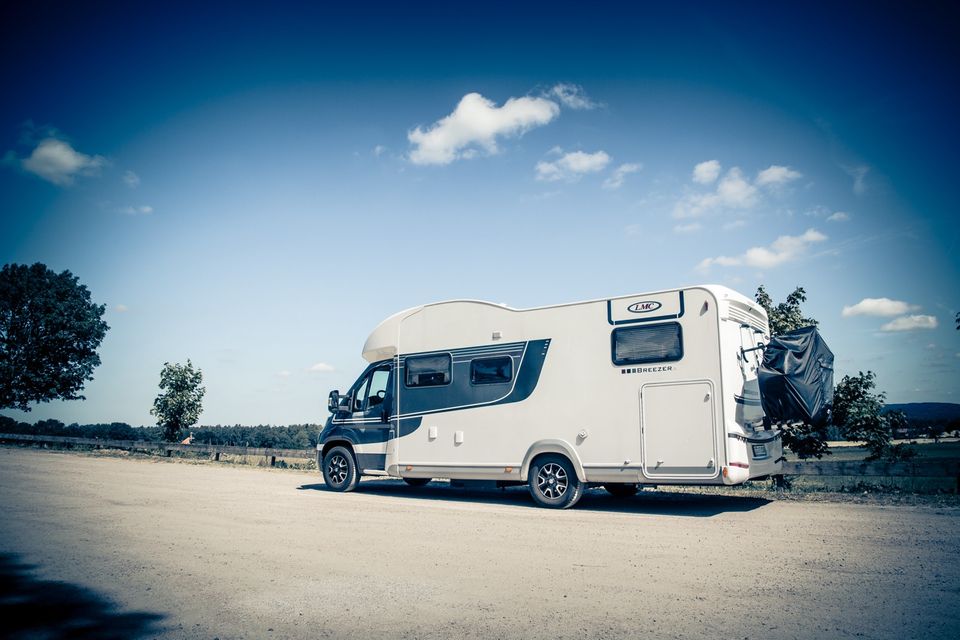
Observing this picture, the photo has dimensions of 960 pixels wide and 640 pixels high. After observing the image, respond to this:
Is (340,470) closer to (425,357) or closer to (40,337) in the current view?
(425,357)

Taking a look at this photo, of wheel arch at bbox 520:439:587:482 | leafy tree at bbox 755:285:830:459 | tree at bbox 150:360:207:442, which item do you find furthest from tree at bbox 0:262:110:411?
leafy tree at bbox 755:285:830:459

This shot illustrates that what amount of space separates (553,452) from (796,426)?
5.16m

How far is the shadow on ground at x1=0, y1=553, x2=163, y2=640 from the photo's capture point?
3.68m

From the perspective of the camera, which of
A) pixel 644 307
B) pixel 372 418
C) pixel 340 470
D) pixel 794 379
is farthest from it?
pixel 340 470

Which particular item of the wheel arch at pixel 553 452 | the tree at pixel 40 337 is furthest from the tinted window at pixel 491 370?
the tree at pixel 40 337

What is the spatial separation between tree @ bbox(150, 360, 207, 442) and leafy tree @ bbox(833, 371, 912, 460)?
134ft

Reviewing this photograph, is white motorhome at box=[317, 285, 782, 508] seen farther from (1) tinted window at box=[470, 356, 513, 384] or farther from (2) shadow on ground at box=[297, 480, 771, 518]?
(2) shadow on ground at box=[297, 480, 771, 518]

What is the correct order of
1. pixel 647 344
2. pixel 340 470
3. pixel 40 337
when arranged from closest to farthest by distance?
1. pixel 647 344
2. pixel 340 470
3. pixel 40 337

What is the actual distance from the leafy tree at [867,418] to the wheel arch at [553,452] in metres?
6.00

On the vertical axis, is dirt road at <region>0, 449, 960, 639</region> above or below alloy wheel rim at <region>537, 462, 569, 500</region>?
below

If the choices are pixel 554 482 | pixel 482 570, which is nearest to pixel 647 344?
pixel 554 482

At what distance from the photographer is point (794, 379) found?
8.78m

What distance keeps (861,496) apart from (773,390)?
3215 millimetres

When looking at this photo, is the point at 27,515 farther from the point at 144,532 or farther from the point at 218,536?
the point at 218,536
